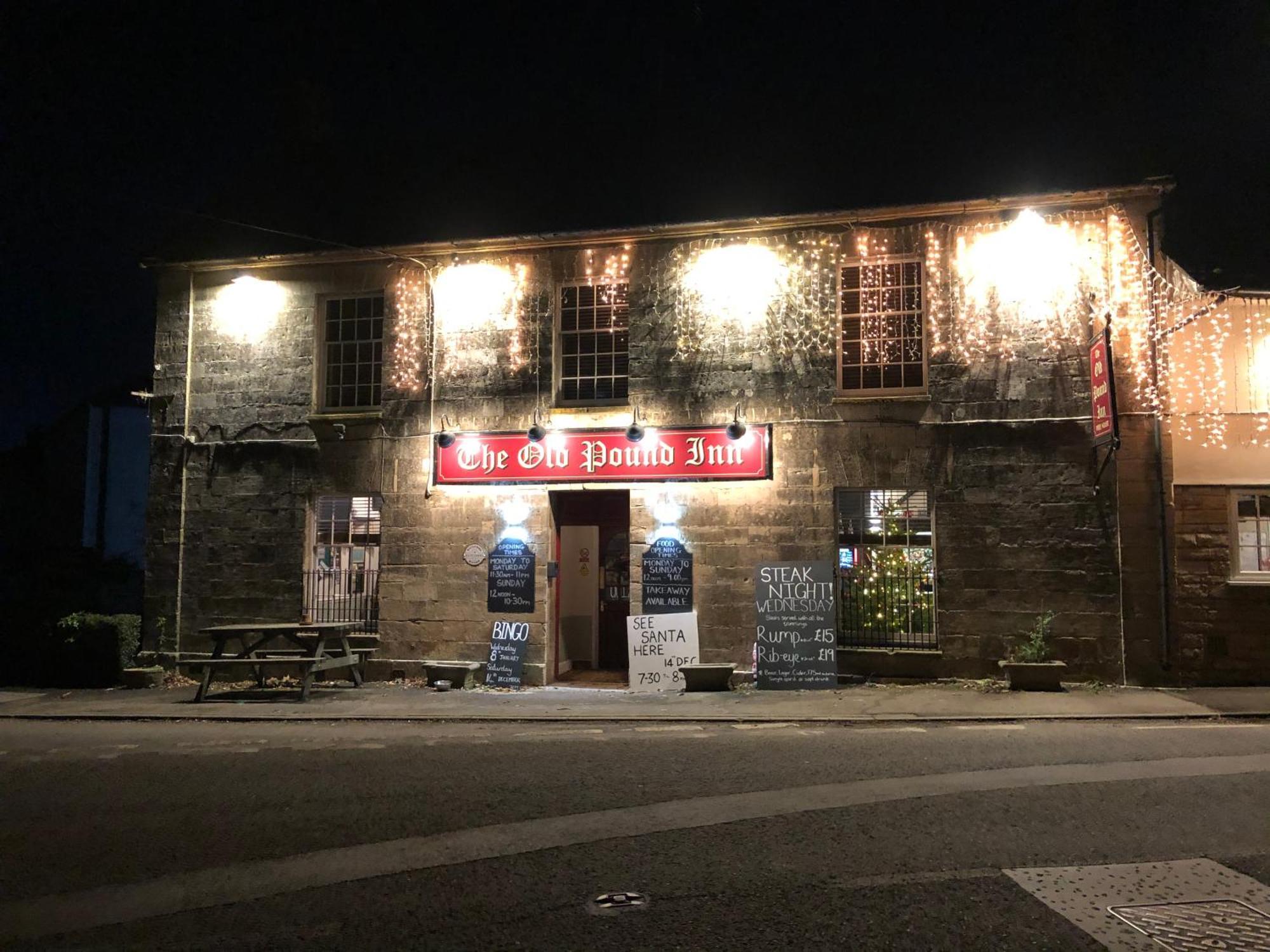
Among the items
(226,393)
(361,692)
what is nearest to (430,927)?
(361,692)

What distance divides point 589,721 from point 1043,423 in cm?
705

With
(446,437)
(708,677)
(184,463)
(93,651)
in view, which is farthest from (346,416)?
(708,677)

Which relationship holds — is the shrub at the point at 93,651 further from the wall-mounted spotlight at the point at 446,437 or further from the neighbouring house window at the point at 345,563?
the wall-mounted spotlight at the point at 446,437

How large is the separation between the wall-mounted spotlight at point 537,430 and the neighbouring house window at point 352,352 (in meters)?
2.68

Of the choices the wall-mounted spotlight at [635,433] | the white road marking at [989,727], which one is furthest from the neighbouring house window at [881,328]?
the white road marking at [989,727]

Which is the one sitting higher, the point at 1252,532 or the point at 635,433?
the point at 635,433

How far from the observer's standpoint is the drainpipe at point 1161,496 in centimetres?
1130

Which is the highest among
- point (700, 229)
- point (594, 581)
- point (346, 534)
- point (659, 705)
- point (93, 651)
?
point (700, 229)

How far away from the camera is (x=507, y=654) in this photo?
1286 cm

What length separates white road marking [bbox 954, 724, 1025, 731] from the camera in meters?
9.09

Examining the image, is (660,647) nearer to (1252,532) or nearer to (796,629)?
(796,629)

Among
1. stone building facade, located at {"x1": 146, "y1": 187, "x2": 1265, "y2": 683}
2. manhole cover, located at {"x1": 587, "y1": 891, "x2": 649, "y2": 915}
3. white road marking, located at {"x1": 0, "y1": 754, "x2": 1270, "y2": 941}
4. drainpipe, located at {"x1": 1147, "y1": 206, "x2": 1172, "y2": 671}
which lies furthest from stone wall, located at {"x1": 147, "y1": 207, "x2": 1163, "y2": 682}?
manhole cover, located at {"x1": 587, "y1": 891, "x2": 649, "y2": 915}

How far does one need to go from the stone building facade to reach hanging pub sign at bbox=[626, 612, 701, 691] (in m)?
0.26

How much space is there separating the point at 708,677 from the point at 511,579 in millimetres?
3203
